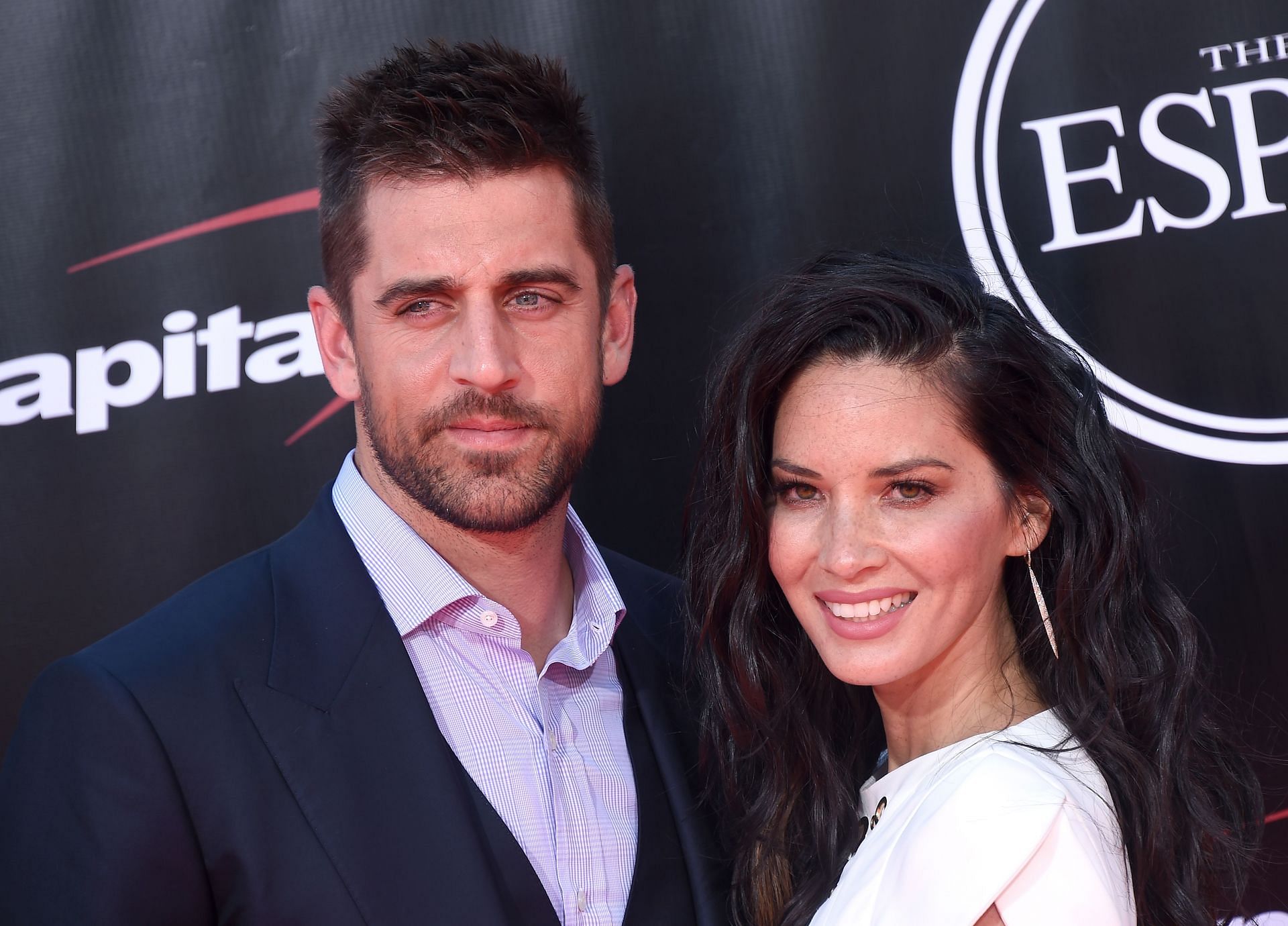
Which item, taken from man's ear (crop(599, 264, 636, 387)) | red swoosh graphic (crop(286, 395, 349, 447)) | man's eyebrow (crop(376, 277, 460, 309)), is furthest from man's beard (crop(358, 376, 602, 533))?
red swoosh graphic (crop(286, 395, 349, 447))

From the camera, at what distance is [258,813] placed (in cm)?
172

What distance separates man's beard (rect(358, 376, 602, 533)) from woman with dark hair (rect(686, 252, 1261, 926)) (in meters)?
0.34

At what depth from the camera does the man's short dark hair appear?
2.08m

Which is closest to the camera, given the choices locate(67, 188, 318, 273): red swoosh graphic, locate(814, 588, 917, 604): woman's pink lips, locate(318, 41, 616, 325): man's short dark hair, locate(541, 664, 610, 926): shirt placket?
locate(541, 664, 610, 926): shirt placket

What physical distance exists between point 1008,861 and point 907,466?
0.59m

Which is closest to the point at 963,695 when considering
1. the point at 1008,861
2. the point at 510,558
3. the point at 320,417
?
the point at 1008,861

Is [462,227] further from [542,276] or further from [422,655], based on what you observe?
[422,655]

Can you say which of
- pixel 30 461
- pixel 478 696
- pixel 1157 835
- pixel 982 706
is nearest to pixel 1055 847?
pixel 1157 835

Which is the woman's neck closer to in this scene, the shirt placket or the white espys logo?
the shirt placket

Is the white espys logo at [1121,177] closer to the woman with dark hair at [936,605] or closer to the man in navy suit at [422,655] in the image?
the woman with dark hair at [936,605]

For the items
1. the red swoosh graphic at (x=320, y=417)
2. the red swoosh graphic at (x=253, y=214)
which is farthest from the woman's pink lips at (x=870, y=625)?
the red swoosh graphic at (x=253, y=214)

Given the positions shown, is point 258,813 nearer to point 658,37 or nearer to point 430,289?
point 430,289

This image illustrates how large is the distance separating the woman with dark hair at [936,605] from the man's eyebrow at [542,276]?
32 cm

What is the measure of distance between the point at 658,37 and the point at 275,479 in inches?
50.0
